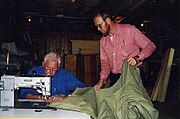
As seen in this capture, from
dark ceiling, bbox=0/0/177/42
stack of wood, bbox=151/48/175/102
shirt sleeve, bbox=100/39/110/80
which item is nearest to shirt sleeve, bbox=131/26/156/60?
shirt sleeve, bbox=100/39/110/80

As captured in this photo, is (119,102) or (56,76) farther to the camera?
(56,76)

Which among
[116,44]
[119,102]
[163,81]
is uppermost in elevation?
[116,44]

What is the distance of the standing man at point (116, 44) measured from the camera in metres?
2.79

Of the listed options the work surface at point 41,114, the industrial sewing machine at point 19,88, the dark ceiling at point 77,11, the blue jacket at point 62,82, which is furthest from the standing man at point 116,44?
the dark ceiling at point 77,11

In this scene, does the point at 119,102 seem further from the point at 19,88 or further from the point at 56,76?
the point at 56,76

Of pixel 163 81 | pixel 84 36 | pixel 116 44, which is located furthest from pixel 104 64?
pixel 84 36

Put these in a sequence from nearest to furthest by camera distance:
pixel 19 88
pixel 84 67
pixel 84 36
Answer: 1. pixel 19 88
2. pixel 84 67
3. pixel 84 36

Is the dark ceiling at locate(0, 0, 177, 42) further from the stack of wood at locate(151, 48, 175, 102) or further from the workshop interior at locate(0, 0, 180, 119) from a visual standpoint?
the stack of wood at locate(151, 48, 175, 102)

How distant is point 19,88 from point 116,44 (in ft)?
3.53

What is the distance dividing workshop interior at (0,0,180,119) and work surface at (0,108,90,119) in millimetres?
375

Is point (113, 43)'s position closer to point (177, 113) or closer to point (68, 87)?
point (68, 87)

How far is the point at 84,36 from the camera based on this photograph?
37.8 ft

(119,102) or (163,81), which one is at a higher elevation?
(119,102)

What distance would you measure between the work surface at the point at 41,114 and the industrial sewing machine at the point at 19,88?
17 cm
